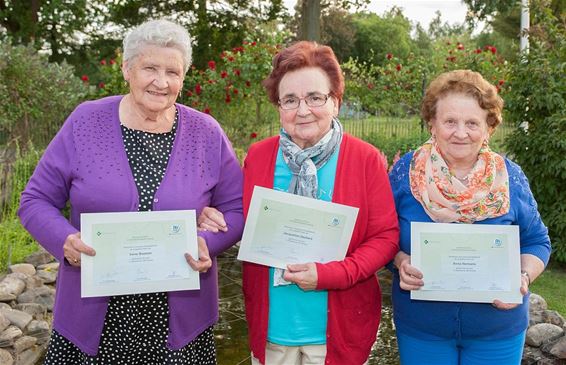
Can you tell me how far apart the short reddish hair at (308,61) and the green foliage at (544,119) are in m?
4.52

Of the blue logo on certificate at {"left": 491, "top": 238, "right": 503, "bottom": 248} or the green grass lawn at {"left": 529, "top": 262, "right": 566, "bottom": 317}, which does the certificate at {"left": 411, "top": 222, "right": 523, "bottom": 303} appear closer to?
the blue logo on certificate at {"left": 491, "top": 238, "right": 503, "bottom": 248}

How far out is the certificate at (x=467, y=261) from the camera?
2.60 m

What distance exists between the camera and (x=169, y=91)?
269cm

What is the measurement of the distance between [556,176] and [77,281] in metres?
5.51

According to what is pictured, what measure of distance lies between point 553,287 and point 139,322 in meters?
5.08

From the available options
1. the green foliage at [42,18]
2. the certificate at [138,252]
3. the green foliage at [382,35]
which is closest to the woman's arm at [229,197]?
the certificate at [138,252]

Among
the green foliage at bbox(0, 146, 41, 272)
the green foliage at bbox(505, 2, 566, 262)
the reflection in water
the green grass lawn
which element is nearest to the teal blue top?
the reflection in water

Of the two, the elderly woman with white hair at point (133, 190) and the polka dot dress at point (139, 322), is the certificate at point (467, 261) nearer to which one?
the elderly woman with white hair at point (133, 190)

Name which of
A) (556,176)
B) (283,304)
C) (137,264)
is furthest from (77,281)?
(556,176)

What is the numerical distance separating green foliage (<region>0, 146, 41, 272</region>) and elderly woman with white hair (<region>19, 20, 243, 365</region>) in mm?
3753

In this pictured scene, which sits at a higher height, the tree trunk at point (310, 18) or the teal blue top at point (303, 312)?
the tree trunk at point (310, 18)

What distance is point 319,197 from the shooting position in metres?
2.67

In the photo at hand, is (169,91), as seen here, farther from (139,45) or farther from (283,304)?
(283,304)

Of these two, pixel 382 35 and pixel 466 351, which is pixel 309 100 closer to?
pixel 466 351
